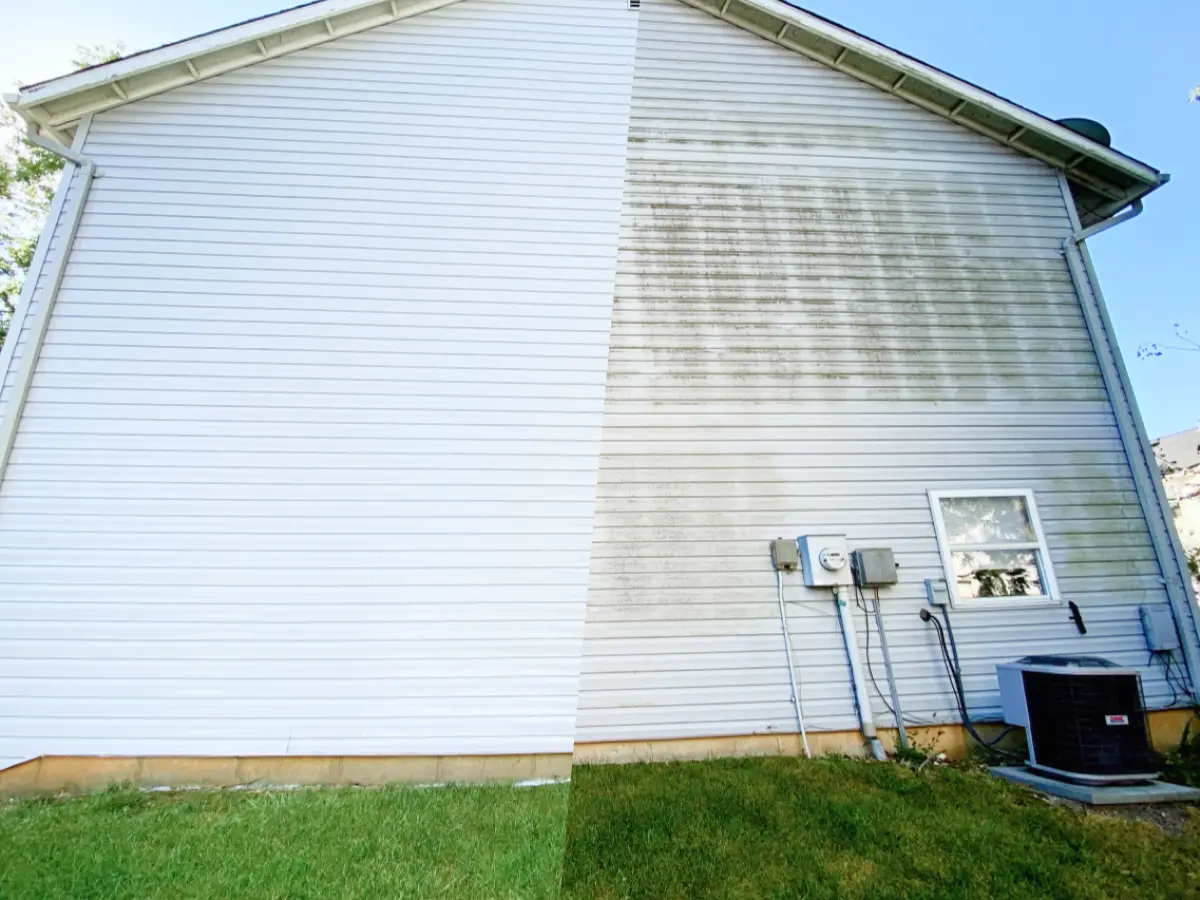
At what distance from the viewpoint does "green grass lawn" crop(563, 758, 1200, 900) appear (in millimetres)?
1439

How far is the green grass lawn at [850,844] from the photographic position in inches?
56.7

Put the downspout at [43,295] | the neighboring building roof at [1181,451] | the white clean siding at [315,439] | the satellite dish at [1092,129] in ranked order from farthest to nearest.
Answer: the neighboring building roof at [1181,451], the satellite dish at [1092,129], the downspout at [43,295], the white clean siding at [315,439]

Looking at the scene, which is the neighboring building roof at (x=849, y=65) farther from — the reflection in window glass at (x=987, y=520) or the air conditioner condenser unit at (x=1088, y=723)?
the air conditioner condenser unit at (x=1088, y=723)

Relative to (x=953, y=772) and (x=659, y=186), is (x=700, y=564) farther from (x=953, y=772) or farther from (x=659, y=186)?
(x=659, y=186)

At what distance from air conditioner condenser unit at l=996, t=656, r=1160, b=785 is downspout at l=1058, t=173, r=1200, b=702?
48.7 inches

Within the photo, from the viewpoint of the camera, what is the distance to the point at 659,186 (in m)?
3.68

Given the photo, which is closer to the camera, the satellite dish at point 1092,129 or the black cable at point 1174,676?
→ the black cable at point 1174,676

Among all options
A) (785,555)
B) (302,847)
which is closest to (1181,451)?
(785,555)

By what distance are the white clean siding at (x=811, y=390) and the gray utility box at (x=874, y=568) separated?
0.34 ft

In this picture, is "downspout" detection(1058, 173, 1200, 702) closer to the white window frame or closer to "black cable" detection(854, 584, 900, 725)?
the white window frame

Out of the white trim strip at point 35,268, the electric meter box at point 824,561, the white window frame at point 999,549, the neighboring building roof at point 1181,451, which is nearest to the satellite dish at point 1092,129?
the neighboring building roof at point 1181,451

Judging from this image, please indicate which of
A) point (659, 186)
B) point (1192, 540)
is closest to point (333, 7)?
point (659, 186)

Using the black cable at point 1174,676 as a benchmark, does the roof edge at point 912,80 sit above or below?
above

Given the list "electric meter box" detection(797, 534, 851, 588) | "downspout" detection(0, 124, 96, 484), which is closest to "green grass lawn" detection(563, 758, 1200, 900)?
"electric meter box" detection(797, 534, 851, 588)
